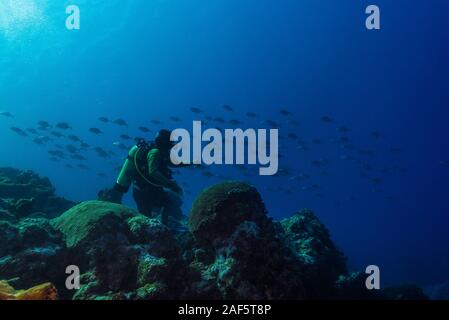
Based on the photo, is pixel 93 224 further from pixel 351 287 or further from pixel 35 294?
pixel 351 287

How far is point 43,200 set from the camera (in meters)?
12.9

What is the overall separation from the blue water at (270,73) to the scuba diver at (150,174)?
35129 millimetres

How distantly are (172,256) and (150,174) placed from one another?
2.48m

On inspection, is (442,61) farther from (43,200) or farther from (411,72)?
(43,200)

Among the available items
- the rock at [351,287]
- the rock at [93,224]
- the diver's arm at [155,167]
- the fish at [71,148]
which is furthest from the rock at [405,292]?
the fish at [71,148]

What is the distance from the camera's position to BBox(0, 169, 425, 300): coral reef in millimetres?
5887

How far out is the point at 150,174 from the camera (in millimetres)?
8570

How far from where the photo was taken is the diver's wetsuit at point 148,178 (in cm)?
851

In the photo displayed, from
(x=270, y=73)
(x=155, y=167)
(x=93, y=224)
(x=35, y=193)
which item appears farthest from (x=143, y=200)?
(x=270, y=73)

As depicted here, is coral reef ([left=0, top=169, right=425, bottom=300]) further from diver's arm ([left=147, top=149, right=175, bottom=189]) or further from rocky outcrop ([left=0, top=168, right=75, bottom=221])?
rocky outcrop ([left=0, top=168, right=75, bottom=221])

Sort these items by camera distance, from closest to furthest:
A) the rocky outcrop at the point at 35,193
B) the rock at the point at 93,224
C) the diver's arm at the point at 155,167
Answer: the rock at the point at 93,224, the diver's arm at the point at 155,167, the rocky outcrop at the point at 35,193

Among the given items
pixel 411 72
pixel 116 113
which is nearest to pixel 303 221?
pixel 411 72

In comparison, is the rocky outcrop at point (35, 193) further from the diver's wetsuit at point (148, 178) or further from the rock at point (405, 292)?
the rock at point (405, 292)

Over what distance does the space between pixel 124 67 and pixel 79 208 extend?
317 feet
